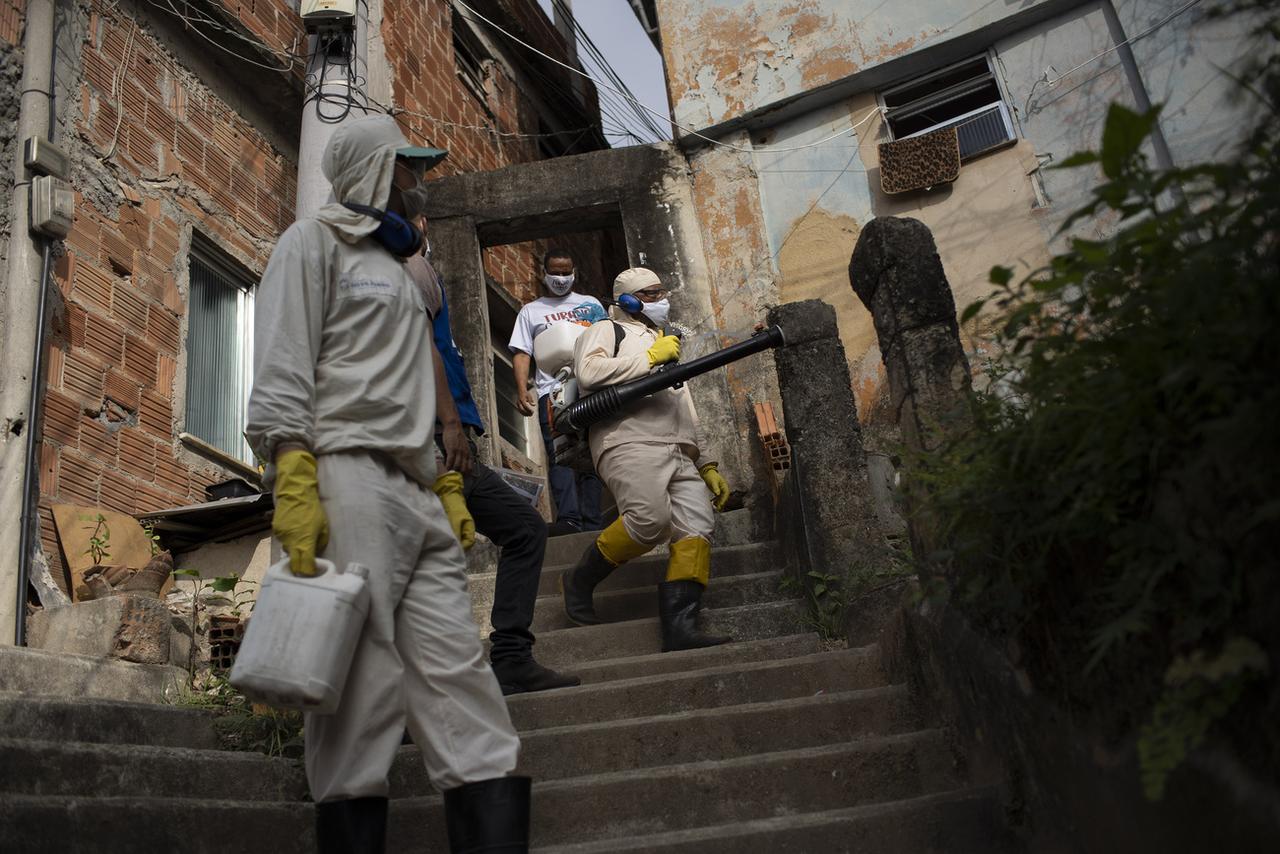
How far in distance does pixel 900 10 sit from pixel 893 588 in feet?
22.0

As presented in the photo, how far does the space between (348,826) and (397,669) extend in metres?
0.37

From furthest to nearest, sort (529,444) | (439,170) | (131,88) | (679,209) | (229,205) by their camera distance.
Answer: (529,444), (439,170), (679,209), (229,205), (131,88)

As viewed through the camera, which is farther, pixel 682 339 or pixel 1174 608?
pixel 682 339

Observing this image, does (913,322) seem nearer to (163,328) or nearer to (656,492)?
(656,492)

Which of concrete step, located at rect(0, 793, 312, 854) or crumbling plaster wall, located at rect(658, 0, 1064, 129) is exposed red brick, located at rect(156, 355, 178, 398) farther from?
crumbling plaster wall, located at rect(658, 0, 1064, 129)

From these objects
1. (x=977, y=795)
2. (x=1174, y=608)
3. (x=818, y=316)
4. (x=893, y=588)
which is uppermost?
(x=818, y=316)

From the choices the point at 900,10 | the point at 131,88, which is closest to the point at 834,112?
the point at 900,10

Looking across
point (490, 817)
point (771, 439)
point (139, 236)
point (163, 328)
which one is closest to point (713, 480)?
point (771, 439)

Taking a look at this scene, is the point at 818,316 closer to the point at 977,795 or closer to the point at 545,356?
the point at 545,356

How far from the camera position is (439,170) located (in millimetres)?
10906

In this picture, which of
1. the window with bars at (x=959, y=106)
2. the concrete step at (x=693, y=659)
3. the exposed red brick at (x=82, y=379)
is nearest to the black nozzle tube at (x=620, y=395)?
the concrete step at (x=693, y=659)

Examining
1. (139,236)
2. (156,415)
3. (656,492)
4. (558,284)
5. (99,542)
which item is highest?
(139,236)

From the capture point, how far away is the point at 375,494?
2863 mm

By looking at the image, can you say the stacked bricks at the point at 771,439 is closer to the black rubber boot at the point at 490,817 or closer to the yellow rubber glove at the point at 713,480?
the yellow rubber glove at the point at 713,480
